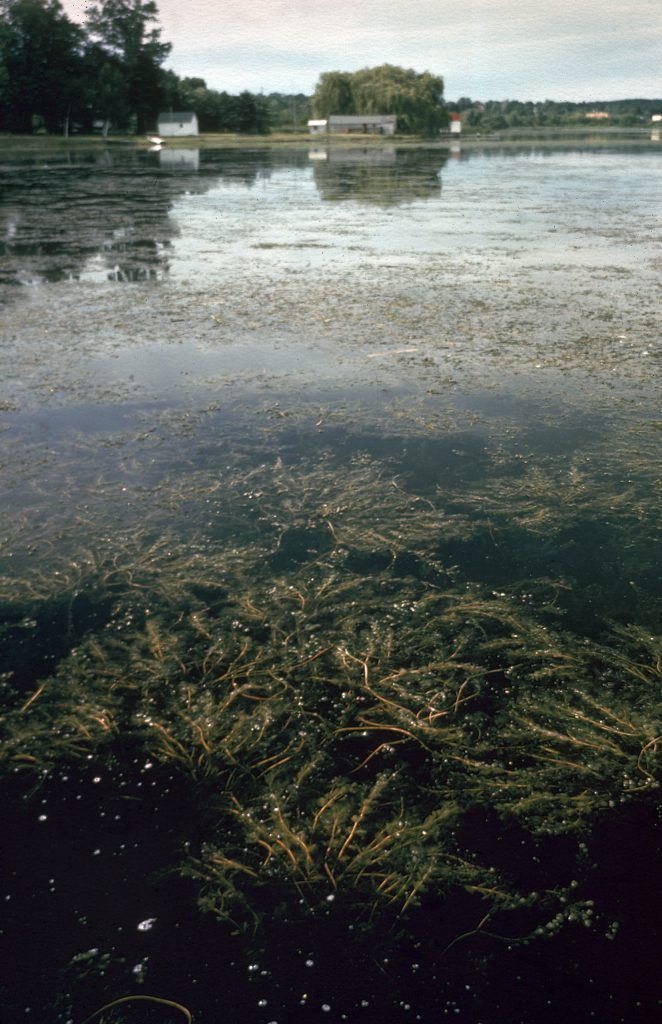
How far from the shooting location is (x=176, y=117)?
64.2 metres

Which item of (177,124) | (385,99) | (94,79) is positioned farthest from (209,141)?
(385,99)

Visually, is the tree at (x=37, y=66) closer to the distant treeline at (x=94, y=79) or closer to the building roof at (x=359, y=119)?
the distant treeline at (x=94, y=79)

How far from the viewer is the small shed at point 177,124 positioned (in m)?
63.4

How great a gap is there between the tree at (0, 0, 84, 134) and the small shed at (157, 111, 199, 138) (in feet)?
35.9

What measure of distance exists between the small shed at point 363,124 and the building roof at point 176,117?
19.3 meters

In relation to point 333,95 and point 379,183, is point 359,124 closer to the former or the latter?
point 333,95

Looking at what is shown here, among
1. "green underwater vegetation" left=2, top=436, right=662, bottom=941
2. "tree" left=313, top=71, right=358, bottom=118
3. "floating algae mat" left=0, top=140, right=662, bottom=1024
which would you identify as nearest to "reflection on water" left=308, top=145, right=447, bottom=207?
"floating algae mat" left=0, top=140, right=662, bottom=1024

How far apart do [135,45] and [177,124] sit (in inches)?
280

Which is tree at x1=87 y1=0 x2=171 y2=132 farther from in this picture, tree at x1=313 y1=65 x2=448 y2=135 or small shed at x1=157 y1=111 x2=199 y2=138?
tree at x1=313 y1=65 x2=448 y2=135

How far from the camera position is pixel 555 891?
1.82 metres

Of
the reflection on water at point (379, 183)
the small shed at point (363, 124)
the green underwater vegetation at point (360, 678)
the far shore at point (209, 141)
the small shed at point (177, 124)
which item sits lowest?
the green underwater vegetation at point (360, 678)

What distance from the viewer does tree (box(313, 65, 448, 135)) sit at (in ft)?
261

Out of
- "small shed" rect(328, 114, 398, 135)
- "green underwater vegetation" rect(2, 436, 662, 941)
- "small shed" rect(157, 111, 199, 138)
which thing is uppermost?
"small shed" rect(328, 114, 398, 135)

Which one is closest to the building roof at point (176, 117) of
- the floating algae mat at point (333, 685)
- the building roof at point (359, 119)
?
the building roof at point (359, 119)
